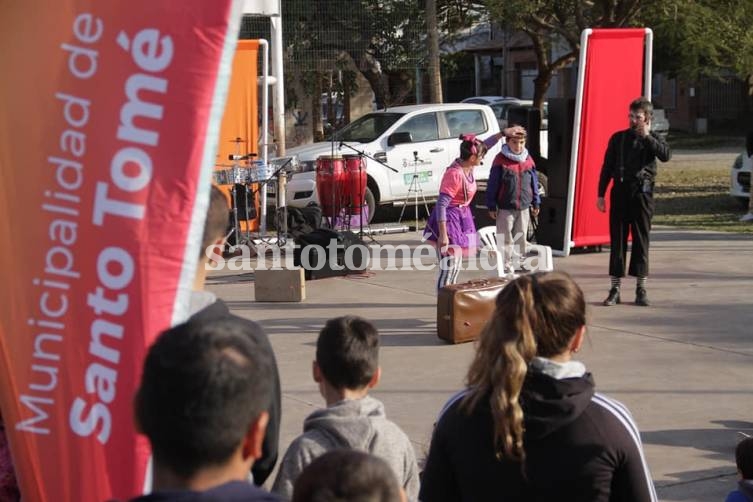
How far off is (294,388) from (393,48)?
15.9m

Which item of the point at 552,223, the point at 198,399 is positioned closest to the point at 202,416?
the point at 198,399

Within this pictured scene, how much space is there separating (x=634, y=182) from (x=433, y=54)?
13.1 m

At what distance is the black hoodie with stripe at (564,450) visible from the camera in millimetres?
2842

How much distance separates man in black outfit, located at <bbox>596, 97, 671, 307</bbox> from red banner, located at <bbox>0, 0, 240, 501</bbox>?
310 inches

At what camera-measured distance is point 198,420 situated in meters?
2.01

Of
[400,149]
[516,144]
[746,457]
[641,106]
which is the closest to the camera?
[746,457]

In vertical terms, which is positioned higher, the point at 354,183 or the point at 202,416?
the point at 202,416

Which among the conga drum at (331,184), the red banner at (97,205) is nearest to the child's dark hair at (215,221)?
the red banner at (97,205)

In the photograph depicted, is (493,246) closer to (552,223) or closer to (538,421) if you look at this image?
(552,223)

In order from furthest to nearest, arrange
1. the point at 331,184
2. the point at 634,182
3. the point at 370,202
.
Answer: the point at 370,202 < the point at 331,184 < the point at 634,182

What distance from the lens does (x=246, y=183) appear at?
14.9m

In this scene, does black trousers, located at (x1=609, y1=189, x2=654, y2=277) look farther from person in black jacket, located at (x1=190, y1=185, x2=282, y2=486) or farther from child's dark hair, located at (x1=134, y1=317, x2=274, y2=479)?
child's dark hair, located at (x1=134, y1=317, x2=274, y2=479)

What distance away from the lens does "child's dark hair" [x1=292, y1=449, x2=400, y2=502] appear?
1.94 m

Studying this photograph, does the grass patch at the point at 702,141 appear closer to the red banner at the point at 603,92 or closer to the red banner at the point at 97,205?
the red banner at the point at 603,92
